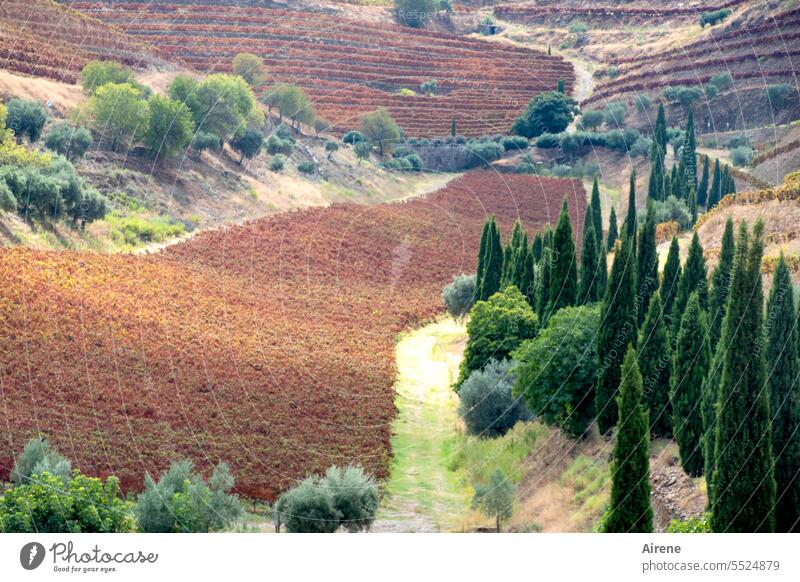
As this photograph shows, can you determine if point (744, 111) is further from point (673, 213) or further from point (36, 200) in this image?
point (36, 200)

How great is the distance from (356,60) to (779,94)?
4102cm

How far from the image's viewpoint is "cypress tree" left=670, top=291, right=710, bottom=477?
34.5 m

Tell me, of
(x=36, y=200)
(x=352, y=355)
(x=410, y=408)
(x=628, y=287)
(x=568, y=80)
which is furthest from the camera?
(x=568, y=80)

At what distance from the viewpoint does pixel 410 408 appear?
47.4m

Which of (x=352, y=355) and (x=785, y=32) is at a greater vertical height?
(x=785, y=32)

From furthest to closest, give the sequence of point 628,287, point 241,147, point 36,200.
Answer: point 241,147 < point 36,200 < point 628,287

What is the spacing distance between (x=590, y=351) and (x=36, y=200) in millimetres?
31035

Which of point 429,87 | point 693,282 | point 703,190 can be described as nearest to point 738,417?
point 693,282

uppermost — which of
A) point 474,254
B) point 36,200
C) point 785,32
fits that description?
point 785,32

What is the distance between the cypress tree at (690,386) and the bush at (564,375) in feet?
15.7

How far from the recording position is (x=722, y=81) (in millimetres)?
116812

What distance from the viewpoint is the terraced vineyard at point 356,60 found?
118188 millimetres

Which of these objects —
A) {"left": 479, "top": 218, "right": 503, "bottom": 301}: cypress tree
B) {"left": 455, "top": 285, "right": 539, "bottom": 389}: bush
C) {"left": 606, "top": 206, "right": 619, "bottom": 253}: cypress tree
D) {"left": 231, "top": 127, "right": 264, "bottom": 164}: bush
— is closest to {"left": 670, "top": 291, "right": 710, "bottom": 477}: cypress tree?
{"left": 455, "top": 285, "right": 539, "bottom": 389}: bush

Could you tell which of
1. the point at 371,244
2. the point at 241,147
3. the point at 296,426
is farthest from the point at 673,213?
the point at 296,426
